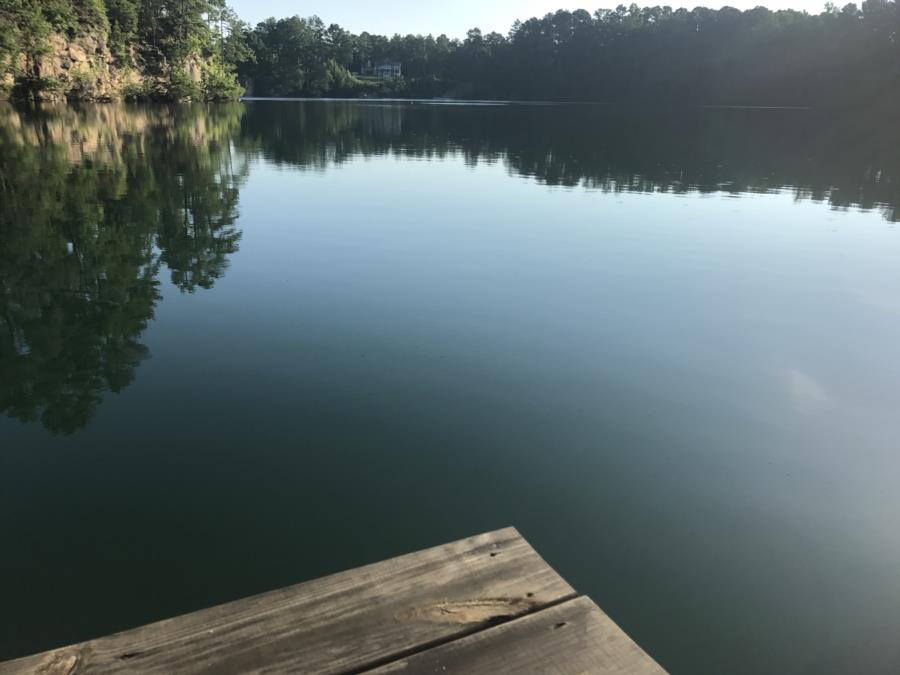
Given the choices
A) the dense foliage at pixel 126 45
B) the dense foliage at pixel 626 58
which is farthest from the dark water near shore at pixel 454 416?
the dense foliage at pixel 626 58

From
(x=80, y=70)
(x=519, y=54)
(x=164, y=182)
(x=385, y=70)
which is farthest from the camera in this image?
(x=385, y=70)

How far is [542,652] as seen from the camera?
2342 mm

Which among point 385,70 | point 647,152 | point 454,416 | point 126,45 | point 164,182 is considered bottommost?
point 454,416

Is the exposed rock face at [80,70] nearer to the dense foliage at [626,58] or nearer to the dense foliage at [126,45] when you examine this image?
the dense foliage at [126,45]

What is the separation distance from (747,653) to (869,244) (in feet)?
48.0

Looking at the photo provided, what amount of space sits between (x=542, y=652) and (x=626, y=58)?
477ft

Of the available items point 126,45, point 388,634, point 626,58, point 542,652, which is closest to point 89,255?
point 388,634

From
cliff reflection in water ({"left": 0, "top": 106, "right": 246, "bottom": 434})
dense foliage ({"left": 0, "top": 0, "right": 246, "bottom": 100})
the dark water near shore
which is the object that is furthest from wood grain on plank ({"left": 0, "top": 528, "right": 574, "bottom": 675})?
dense foliage ({"left": 0, "top": 0, "right": 246, "bottom": 100})

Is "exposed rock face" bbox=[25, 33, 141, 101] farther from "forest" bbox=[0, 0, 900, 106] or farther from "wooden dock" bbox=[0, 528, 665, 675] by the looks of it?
"wooden dock" bbox=[0, 528, 665, 675]

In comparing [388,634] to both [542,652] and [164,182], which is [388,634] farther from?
[164,182]

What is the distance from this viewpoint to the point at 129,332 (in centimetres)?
827

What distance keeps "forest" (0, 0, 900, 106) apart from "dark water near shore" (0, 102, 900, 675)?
173 ft

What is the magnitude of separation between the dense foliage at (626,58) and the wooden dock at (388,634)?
367 feet

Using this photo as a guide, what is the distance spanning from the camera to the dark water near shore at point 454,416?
4266 mm
